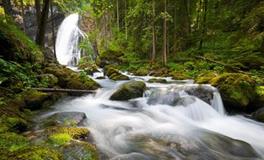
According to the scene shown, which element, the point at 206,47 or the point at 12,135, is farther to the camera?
the point at 206,47

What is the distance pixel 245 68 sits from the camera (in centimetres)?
1356

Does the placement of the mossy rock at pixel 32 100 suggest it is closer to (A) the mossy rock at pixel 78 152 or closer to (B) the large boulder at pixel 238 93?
(A) the mossy rock at pixel 78 152

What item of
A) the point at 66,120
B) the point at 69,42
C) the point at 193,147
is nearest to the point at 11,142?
the point at 66,120

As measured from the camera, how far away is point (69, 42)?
3547 centimetres

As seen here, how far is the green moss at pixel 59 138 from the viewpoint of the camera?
4434 mm

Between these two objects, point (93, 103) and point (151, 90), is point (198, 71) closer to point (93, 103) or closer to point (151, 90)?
point (151, 90)

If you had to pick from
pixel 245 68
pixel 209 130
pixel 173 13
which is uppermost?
pixel 173 13

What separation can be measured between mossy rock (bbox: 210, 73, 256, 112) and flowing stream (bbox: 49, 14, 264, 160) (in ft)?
1.00

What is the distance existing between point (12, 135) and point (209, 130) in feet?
17.0

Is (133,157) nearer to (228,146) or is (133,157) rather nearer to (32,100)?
(228,146)

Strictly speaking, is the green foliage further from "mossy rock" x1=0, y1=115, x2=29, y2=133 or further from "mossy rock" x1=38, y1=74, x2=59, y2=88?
"mossy rock" x1=0, y1=115, x2=29, y2=133

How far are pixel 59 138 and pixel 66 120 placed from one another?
5.05 ft

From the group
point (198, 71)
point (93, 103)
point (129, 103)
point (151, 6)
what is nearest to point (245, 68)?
point (198, 71)

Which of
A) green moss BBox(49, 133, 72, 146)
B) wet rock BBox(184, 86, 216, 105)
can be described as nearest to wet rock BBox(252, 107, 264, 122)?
wet rock BBox(184, 86, 216, 105)
